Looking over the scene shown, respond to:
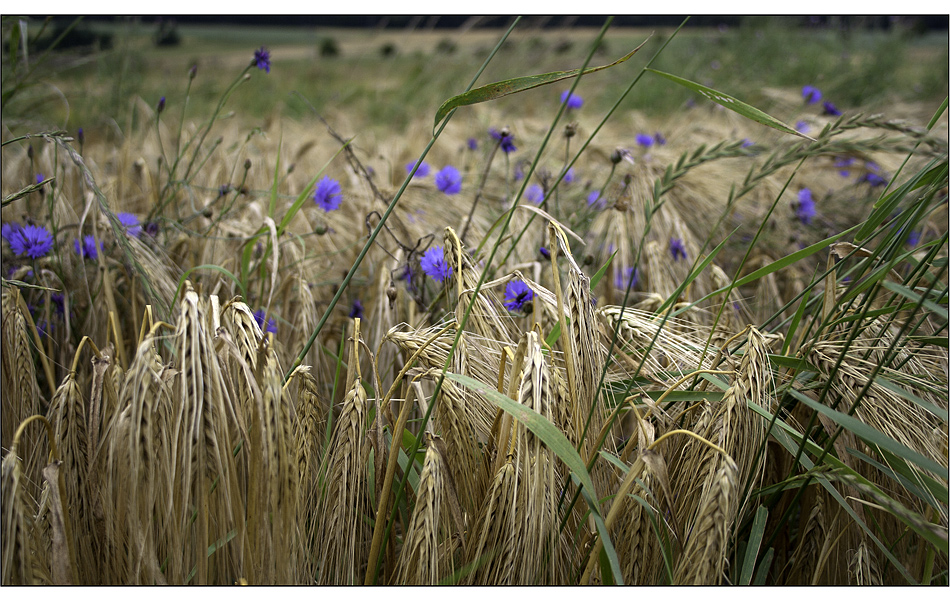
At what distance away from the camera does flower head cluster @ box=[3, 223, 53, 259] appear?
3.34 ft

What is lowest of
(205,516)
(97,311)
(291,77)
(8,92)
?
(205,516)

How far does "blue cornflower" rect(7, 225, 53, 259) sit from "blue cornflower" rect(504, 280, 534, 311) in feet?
2.88

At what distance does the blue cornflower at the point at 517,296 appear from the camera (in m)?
0.91

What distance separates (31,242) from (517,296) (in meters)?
0.93

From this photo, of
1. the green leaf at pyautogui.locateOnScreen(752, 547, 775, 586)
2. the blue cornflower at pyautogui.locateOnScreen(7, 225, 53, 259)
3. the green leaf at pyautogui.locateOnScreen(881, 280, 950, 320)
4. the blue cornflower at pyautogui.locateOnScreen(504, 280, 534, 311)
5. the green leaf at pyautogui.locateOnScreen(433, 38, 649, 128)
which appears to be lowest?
the green leaf at pyautogui.locateOnScreen(752, 547, 775, 586)

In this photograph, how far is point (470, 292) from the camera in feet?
2.14

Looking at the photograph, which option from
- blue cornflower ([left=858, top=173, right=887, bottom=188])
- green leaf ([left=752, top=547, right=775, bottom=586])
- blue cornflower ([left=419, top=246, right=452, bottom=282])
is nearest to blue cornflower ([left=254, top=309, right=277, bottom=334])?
blue cornflower ([left=419, top=246, right=452, bottom=282])

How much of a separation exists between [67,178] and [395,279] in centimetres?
107

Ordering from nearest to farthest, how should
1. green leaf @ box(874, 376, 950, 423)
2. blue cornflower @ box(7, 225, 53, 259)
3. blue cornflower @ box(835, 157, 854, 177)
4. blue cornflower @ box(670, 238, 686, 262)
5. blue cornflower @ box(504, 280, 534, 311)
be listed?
green leaf @ box(874, 376, 950, 423), blue cornflower @ box(504, 280, 534, 311), blue cornflower @ box(7, 225, 53, 259), blue cornflower @ box(670, 238, 686, 262), blue cornflower @ box(835, 157, 854, 177)

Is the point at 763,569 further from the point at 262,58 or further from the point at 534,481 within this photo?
the point at 262,58

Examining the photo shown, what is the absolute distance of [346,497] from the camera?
674 mm

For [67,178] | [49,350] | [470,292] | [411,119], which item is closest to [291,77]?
[411,119]

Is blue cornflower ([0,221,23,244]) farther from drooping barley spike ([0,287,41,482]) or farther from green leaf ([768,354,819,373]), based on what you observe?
green leaf ([768,354,819,373])
